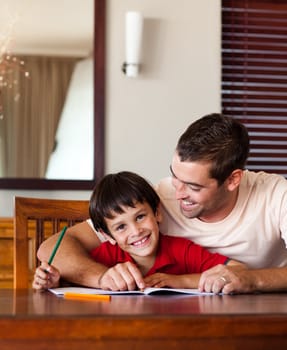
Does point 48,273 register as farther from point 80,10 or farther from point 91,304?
point 80,10

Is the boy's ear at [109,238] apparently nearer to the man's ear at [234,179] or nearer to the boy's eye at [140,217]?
the boy's eye at [140,217]

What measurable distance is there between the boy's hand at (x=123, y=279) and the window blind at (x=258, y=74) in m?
2.08

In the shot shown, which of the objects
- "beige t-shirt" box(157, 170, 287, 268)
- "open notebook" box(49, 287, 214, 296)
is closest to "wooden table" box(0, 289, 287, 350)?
"open notebook" box(49, 287, 214, 296)

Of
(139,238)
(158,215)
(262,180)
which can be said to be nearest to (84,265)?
(139,238)

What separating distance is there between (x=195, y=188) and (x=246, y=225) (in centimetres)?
21

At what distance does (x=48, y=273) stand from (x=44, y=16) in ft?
6.54

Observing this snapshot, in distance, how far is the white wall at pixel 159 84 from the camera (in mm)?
3568

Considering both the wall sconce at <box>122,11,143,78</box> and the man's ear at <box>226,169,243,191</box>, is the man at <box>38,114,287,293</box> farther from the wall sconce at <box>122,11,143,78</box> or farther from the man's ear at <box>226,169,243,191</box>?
the wall sconce at <box>122,11,143,78</box>

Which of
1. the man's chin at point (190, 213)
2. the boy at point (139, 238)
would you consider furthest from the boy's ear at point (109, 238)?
the man's chin at point (190, 213)

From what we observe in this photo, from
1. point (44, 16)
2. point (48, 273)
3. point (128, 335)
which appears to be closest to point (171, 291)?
point (48, 273)

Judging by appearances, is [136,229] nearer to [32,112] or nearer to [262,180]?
[262,180]

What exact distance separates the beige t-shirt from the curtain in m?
1.36

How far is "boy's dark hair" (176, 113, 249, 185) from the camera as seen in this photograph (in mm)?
2049

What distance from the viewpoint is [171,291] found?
1726 mm
